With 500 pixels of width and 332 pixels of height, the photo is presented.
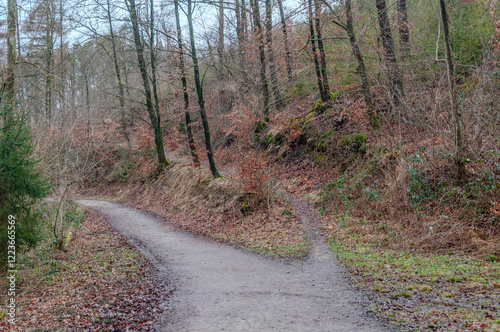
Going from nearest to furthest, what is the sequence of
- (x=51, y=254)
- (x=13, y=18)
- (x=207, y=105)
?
(x=51, y=254), (x=13, y=18), (x=207, y=105)

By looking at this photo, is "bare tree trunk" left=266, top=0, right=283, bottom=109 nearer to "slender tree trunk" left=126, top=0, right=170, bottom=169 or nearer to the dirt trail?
"slender tree trunk" left=126, top=0, right=170, bottom=169

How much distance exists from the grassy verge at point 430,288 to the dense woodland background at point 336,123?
3.08 ft

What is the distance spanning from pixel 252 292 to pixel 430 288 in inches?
127

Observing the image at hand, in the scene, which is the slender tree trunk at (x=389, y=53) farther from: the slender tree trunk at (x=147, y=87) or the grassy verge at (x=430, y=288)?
the slender tree trunk at (x=147, y=87)

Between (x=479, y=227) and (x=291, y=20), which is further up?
(x=291, y=20)

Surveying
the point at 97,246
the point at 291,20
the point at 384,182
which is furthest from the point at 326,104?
the point at 97,246

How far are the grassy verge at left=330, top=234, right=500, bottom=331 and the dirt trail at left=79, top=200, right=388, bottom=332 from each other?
0.43 meters

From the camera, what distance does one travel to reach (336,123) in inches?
645

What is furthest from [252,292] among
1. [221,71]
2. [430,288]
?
[221,71]

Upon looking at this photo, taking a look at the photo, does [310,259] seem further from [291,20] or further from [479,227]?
[291,20]

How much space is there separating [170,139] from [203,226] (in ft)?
52.1

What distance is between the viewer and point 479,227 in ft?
26.3

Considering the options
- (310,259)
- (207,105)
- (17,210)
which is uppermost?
(207,105)

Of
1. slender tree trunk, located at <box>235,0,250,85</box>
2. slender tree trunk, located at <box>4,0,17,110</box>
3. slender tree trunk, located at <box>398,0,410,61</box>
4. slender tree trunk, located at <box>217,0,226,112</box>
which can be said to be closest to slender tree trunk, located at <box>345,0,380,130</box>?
slender tree trunk, located at <box>398,0,410,61</box>
